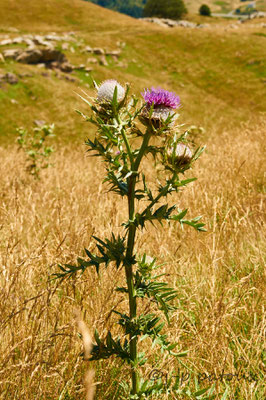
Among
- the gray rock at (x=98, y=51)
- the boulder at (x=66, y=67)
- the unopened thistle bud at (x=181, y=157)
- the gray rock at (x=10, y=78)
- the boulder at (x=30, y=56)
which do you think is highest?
the gray rock at (x=98, y=51)

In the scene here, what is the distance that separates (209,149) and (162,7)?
2781 inches

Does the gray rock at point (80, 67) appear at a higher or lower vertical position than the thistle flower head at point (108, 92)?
higher

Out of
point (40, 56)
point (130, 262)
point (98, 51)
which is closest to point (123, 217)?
point (130, 262)

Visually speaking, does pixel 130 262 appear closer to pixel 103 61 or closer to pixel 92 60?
pixel 92 60

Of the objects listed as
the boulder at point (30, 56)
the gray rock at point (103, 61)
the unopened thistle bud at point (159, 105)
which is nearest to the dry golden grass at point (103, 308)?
the unopened thistle bud at point (159, 105)

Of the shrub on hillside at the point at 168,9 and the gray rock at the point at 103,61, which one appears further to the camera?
the shrub on hillside at the point at 168,9

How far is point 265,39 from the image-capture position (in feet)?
92.7

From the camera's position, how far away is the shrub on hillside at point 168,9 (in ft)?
217

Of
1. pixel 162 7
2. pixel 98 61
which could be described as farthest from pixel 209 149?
pixel 162 7

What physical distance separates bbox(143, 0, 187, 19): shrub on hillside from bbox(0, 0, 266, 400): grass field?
32.0m

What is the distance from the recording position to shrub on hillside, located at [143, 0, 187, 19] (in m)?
66.1

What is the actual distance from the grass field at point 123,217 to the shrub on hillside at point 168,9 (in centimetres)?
3202

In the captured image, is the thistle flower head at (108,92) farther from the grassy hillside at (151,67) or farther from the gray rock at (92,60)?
the gray rock at (92,60)

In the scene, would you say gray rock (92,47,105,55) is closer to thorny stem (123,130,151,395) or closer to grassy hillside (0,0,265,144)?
grassy hillside (0,0,265,144)
